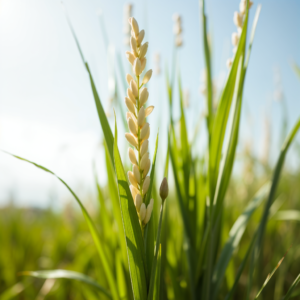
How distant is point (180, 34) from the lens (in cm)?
70

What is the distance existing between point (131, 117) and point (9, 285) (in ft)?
4.63

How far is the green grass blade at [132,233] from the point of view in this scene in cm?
31

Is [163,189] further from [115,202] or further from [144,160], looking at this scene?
[115,202]

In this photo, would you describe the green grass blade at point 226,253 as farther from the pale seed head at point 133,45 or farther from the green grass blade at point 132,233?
the pale seed head at point 133,45

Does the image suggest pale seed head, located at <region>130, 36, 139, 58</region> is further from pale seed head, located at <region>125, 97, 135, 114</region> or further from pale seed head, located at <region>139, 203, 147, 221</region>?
pale seed head, located at <region>139, 203, 147, 221</region>

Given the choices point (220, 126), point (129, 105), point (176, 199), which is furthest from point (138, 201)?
point (176, 199)

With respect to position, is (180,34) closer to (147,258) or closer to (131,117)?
(131,117)

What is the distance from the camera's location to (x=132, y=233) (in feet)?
1.04

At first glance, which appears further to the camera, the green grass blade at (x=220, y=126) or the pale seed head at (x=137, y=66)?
the green grass blade at (x=220, y=126)

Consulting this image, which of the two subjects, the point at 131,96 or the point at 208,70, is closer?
the point at 131,96

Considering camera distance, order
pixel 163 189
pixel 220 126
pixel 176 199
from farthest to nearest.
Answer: pixel 176 199 → pixel 220 126 → pixel 163 189

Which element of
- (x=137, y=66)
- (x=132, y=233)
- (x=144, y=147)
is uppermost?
(x=137, y=66)

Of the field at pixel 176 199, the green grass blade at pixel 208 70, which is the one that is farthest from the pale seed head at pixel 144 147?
the green grass blade at pixel 208 70

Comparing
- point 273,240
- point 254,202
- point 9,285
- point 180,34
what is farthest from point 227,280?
point 9,285
